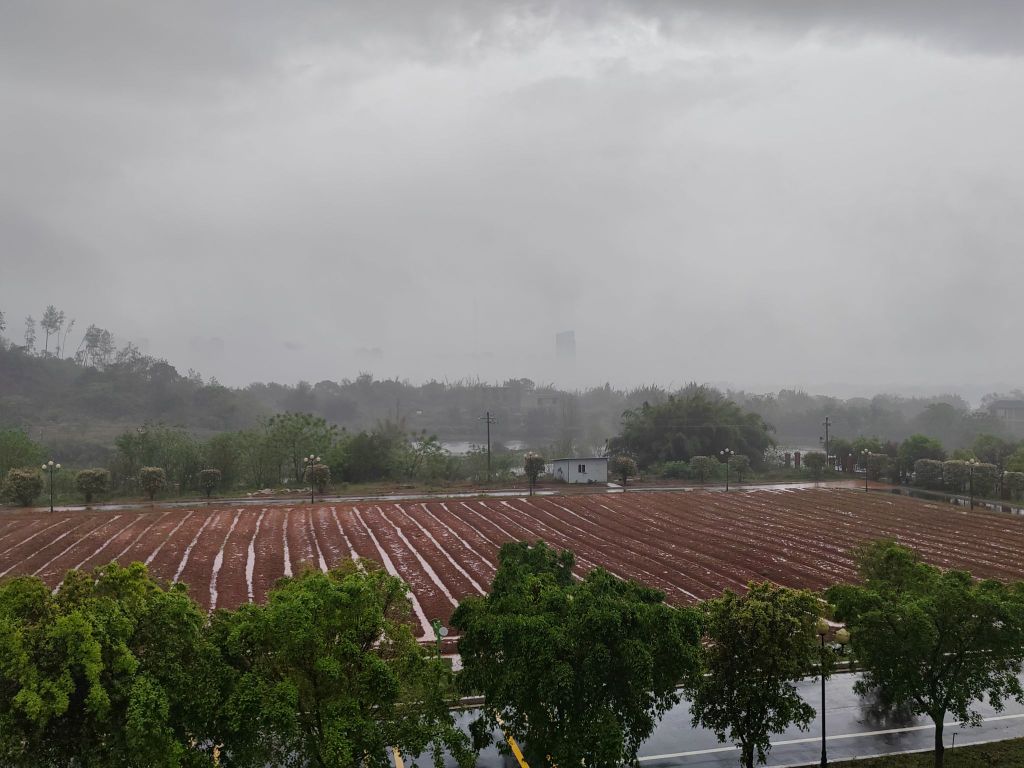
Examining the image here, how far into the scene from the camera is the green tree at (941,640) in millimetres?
11344

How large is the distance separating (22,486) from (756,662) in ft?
143

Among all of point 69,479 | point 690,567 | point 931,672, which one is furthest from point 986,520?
point 69,479

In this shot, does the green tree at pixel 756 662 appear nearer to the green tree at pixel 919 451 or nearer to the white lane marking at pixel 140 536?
the white lane marking at pixel 140 536

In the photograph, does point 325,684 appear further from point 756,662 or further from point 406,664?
point 756,662

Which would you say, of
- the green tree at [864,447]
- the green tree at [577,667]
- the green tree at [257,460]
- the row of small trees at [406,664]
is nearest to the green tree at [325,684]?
the row of small trees at [406,664]

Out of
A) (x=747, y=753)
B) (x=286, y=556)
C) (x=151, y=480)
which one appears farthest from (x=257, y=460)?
(x=747, y=753)

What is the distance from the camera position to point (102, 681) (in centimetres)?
873

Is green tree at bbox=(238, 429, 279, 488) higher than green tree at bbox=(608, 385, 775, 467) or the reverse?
the reverse

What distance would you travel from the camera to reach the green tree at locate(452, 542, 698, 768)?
9.62m

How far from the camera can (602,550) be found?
2956 cm

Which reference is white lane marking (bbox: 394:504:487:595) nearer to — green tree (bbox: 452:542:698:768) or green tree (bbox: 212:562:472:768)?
green tree (bbox: 452:542:698:768)

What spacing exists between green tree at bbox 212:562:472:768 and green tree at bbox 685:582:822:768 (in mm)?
4105

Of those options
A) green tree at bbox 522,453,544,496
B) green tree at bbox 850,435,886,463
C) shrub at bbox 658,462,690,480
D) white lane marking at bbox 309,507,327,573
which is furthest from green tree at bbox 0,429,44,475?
green tree at bbox 850,435,886,463

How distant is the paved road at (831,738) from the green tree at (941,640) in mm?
1817
